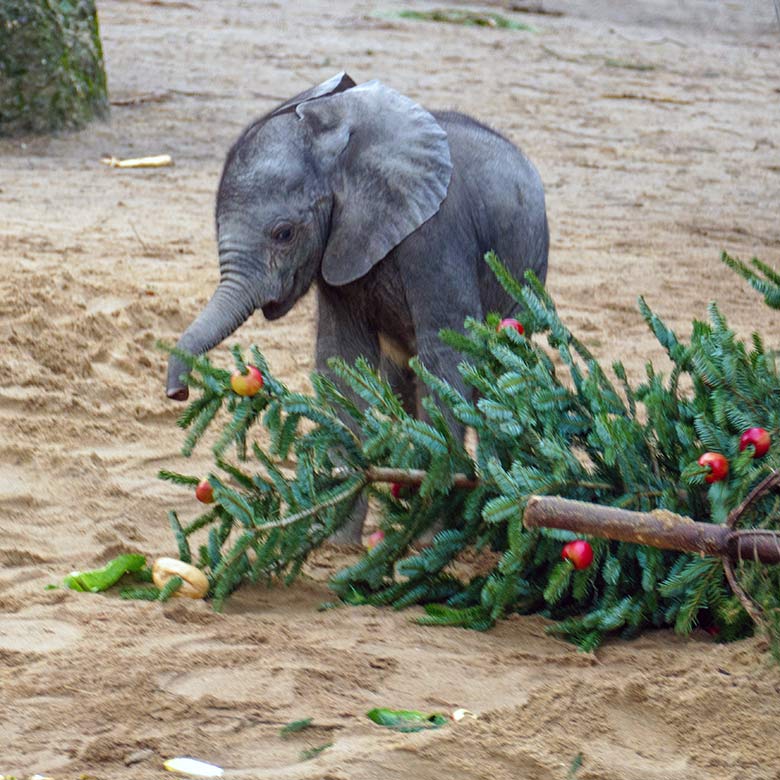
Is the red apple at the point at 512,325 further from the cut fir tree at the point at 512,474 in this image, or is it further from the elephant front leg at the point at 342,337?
the elephant front leg at the point at 342,337

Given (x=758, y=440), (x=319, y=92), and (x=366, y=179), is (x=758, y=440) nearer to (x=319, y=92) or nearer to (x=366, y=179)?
(x=366, y=179)

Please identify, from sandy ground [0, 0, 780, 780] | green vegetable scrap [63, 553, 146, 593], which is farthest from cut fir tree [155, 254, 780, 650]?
green vegetable scrap [63, 553, 146, 593]

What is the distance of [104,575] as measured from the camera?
14.0 ft

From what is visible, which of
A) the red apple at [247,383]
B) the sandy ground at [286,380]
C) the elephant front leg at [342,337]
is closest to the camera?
the sandy ground at [286,380]

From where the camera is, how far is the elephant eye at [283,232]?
15.6 ft

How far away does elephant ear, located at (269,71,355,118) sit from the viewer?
16.0 ft

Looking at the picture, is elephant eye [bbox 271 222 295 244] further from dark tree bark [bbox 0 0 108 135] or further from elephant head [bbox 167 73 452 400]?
dark tree bark [bbox 0 0 108 135]

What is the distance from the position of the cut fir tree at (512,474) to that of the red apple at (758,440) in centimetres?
1

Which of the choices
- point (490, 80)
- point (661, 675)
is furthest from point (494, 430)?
point (490, 80)

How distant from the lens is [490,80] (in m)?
13.8

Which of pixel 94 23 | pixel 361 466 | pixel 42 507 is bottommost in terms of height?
pixel 42 507

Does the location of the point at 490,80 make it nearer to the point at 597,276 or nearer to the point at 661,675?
the point at 597,276

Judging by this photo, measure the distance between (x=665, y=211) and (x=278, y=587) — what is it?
21.0ft

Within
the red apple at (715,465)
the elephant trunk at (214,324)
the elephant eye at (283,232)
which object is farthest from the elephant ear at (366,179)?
the red apple at (715,465)
